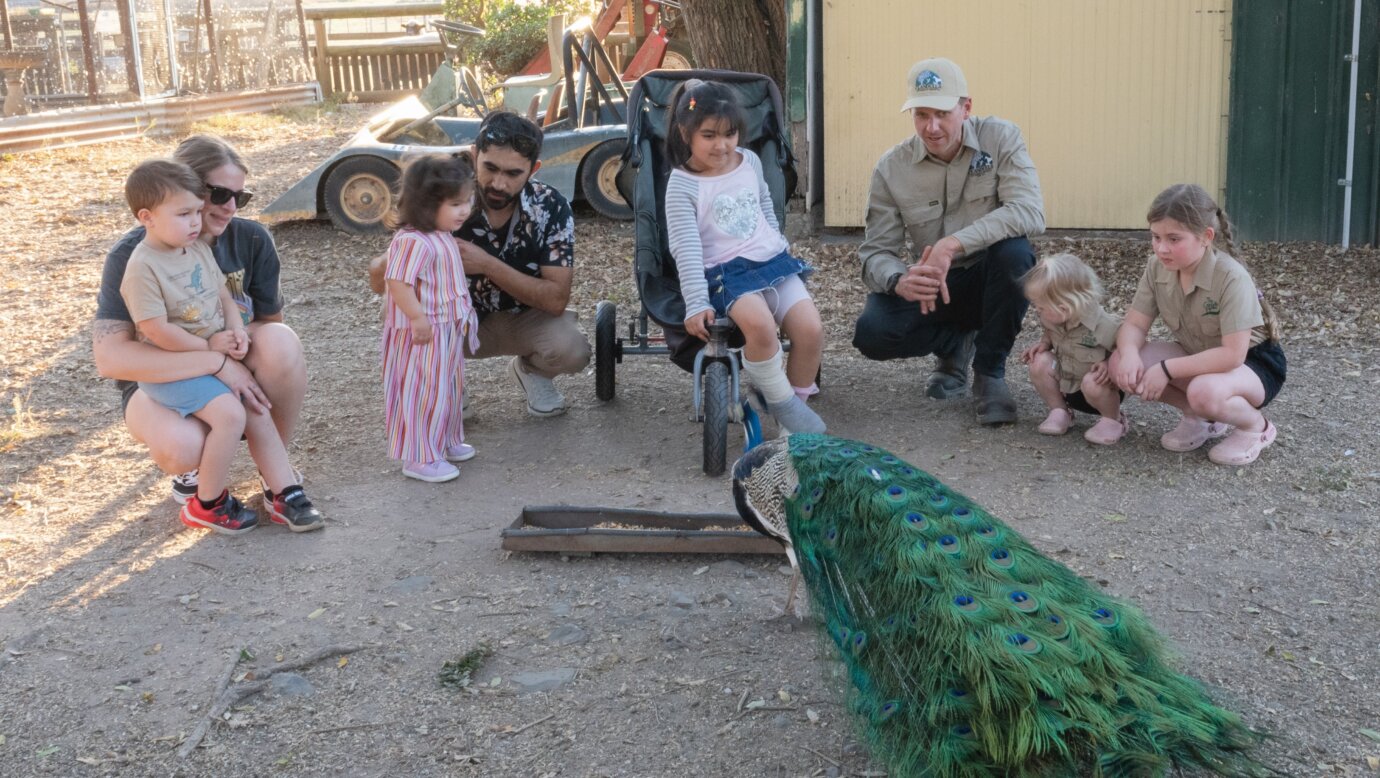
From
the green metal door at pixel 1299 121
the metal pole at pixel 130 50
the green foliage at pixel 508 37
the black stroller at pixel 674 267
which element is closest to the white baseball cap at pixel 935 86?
the black stroller at pixel 674 267

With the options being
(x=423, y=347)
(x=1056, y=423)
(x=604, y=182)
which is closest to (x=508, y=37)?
(x=604, y=182)

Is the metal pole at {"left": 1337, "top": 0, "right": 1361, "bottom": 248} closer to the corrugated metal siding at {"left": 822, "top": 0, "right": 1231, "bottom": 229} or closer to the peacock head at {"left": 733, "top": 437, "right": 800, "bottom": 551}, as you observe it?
the corrugated metal siding at {"left": 822, "top": 0, "right": 1231, "bottom": 229}

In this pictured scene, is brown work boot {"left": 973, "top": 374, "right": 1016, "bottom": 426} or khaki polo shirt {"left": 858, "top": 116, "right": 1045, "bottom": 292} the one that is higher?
khaki polo shirt {"left": 858, "top": 116, "right": 1045, "bottom": 292}

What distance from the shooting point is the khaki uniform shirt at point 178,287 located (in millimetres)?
4145

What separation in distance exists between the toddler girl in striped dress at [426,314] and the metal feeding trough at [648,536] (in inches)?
29.2

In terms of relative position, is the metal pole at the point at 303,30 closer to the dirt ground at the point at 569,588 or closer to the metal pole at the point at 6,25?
the metal pole at the point at 6,25

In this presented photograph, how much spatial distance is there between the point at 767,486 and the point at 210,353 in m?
2.09

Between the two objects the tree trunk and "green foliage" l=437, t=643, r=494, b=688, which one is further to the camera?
the tree trunk

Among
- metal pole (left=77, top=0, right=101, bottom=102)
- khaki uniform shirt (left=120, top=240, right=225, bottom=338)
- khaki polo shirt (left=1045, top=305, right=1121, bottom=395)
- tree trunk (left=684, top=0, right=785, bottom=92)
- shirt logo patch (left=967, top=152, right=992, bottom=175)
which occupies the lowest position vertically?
khaki polo shirt (left=1045, top=305, right=1121, bottom=395)

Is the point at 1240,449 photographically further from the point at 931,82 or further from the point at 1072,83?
the point at 1072,83

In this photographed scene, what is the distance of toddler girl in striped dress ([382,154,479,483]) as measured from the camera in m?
4.73

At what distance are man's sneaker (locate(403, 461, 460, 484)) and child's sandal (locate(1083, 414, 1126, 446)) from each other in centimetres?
251

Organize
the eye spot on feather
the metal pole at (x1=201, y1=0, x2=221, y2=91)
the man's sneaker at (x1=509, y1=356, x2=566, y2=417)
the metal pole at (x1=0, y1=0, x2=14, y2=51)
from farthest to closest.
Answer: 1. the metal pole at (x1=201, y1=0, x2=221, y2=91)
2. the metal pole at (x1=0, y1=0, x2=14, y2=51)
3. the man's sneaker at (x1=509, y1=356, x2=566, y2=417)
4. the eye spot on feather

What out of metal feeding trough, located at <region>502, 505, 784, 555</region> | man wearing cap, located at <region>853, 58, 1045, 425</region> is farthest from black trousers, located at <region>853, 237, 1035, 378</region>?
metal feeding trough, located at <region>502, 505, 784, 555</region>
